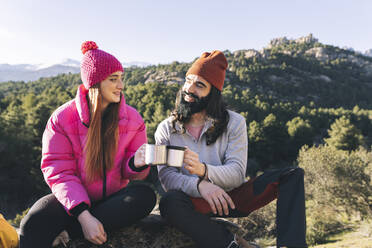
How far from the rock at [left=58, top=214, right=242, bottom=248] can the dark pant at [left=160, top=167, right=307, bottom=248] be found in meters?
0.36

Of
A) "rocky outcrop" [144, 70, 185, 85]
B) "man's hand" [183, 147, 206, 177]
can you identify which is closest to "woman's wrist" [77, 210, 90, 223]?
"man's hand" [183, 147, 206, 177]

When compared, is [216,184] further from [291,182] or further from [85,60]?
[85,60]

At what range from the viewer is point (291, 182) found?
2.04 metres

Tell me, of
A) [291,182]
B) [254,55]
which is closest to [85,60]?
[291,182]

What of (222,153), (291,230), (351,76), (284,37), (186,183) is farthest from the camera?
(284,37)

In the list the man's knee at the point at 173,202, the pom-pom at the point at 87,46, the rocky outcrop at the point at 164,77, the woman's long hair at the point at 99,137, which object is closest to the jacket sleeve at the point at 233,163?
the man's knee at the point at 173,202

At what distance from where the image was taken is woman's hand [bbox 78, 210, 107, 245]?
1945mm

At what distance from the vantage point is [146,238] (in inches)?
94.0

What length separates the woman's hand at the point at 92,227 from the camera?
195 cm

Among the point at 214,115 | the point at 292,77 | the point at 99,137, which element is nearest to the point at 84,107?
the point at 99,137

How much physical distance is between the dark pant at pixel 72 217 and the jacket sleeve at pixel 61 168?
3.9 inches

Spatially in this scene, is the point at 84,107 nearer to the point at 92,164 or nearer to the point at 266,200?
the point at 92,164

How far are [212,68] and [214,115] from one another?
19.9 inches

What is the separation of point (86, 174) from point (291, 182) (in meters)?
1.68
